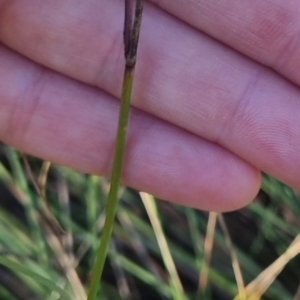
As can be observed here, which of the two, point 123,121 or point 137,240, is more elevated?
point 137,240

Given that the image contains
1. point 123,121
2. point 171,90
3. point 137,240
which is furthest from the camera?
point 137,240

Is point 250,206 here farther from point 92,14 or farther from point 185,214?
point 92,14

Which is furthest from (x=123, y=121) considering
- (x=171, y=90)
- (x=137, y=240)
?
(x=137, y=240)

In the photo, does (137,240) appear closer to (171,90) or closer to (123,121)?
(171,90)

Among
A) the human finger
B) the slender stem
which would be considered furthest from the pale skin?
the slender stem

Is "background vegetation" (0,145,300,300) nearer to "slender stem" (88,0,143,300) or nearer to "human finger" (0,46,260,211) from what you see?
"human finger" (0,46,260,211)

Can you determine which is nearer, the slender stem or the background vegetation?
the slender stem
